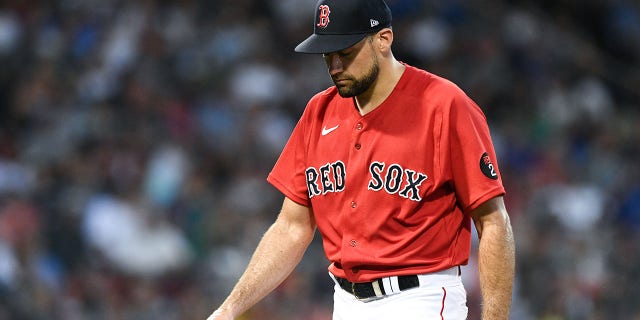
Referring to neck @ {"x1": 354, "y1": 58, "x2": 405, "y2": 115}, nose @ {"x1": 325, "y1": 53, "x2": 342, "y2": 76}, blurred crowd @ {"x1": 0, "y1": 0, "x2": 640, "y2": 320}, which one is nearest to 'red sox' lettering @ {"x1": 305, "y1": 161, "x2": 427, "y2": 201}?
neck @ {"x1": 354, "y1": 58, "x2": 405, "y2": 115}

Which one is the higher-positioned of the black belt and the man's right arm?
the man's right arm

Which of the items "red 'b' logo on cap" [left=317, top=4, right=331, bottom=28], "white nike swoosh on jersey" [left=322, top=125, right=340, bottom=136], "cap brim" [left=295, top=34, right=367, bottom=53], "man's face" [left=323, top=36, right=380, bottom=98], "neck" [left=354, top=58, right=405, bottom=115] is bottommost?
"white nike swoosh on jersey" [left=322, top=125, right=340, bottom=136]

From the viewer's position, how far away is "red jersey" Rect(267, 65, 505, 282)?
11.9 feet

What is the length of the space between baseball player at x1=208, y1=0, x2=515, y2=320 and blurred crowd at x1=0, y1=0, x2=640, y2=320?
436cm

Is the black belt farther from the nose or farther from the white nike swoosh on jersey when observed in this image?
the nose

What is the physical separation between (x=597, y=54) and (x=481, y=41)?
1532mm

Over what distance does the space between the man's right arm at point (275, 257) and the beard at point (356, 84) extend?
59 centimetres

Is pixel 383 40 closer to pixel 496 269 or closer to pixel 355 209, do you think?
pixel 355 209

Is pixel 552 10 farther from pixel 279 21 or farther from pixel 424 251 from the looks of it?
pixel 424 251

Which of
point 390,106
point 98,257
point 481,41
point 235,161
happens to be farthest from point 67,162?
point 390,106

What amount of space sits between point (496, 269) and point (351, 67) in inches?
33.8

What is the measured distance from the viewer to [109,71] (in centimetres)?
963

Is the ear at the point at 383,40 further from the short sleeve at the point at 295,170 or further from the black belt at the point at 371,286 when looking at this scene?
the black belt at the point at 371,286

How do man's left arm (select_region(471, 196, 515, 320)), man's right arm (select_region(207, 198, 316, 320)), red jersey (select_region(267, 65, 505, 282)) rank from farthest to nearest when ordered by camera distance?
man's right arm (select_region(207, 198, 316, 320))
red jersey (select_region(267, 65, 505, 282))
man's left arm (select_region(471, 196, 515, 320))
